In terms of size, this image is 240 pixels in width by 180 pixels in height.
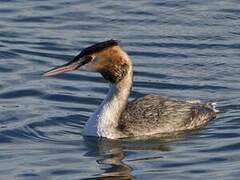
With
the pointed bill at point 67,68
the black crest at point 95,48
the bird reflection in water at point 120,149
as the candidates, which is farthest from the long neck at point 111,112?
the pointed bill at point 67,68

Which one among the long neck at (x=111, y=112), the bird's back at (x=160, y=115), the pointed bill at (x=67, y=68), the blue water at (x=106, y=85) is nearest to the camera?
the blue water at (x=106, y=85)

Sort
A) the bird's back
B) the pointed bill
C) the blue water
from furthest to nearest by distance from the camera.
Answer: the bird's back
the pointed bill
the blue water

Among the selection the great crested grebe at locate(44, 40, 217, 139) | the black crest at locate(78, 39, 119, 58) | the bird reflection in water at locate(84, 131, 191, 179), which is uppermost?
the black crest at locate(78, 39, 119, 58)

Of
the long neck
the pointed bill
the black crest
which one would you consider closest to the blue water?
the long neck

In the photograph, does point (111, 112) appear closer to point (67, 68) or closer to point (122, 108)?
point (122, 108)

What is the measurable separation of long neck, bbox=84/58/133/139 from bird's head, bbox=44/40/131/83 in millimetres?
113

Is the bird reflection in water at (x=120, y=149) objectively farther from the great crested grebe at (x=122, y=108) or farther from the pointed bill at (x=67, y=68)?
the pointed bill at (x=67, y=68)

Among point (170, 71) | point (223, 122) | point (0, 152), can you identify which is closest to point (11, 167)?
point (0, 152)

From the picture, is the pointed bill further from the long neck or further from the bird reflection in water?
the bird reflection in water

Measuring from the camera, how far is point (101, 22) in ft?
74.7

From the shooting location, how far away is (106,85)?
19047 mm

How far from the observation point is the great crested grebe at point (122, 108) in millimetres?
16281

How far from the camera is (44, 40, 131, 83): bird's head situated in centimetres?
1622

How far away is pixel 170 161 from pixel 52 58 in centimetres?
579
